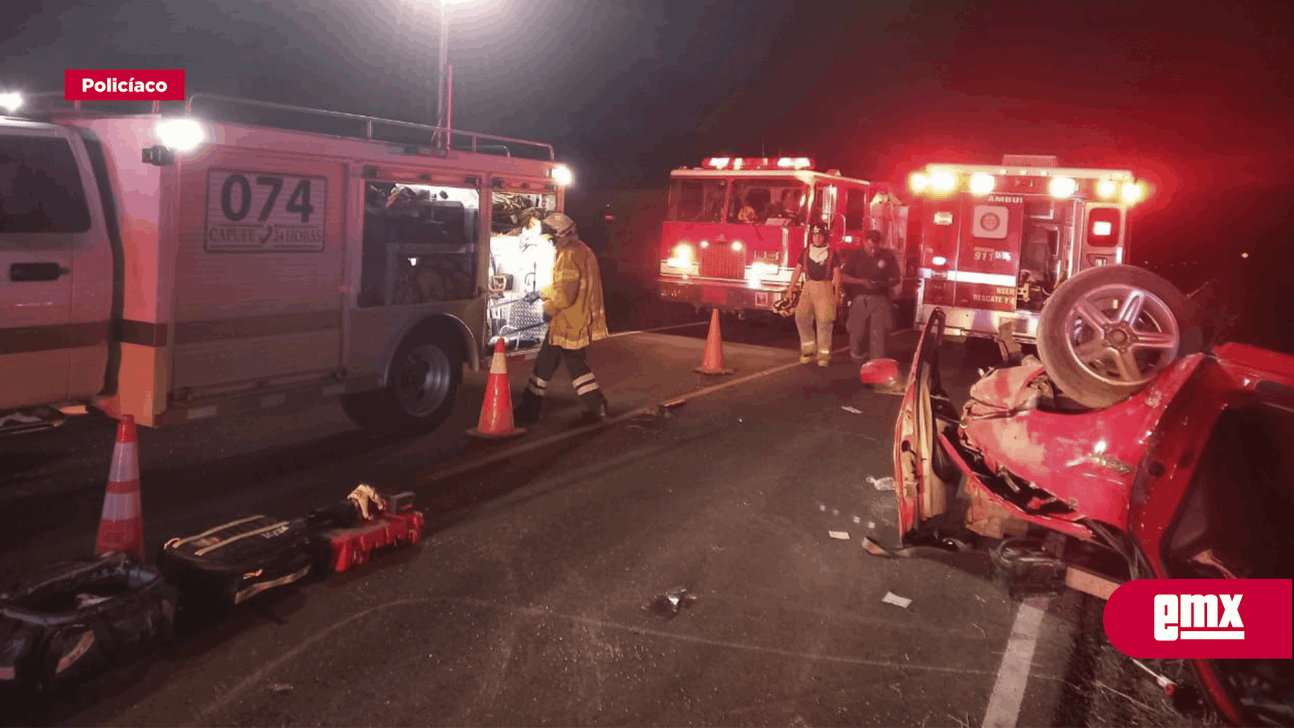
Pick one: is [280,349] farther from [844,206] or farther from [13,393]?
[844,206]

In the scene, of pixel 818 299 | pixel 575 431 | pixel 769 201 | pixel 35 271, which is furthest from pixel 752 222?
pixel 35 271

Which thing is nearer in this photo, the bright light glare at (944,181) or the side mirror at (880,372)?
the side mirror at (880,372)

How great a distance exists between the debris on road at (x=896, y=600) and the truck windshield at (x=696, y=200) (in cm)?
1174

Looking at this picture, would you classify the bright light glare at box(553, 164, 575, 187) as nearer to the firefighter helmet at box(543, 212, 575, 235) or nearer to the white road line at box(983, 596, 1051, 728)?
the firefighter helmet at box(543, 212, 575, 235)

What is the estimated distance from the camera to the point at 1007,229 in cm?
1343

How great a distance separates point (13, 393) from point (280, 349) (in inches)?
68.9

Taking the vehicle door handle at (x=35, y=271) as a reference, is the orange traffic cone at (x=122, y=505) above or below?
below

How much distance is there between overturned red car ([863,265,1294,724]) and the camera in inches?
155

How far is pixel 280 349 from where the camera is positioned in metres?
7.26

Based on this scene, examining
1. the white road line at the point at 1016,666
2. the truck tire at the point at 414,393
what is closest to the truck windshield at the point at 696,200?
the truck tire at the point at 414,393

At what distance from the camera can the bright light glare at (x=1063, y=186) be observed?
43.1 feet

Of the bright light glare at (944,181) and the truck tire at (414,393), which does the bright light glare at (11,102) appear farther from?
the bright light glare at (944,181)

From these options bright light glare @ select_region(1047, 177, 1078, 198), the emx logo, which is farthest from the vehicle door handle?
bright light glare @ select_region(1047, 177, 1078, 198)

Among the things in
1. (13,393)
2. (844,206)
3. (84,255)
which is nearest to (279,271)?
(84,255)
